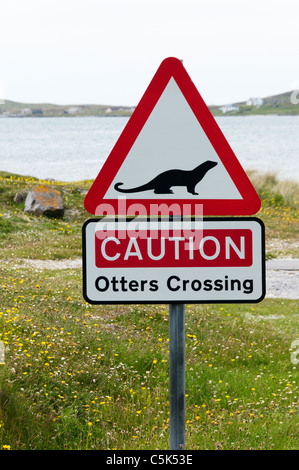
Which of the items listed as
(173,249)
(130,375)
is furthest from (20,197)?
(173,249)

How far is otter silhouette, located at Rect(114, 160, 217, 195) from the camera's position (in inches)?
102

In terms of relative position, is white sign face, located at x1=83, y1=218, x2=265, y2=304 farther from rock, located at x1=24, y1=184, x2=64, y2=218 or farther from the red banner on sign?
rock, located at x1=24, y1=184, x2=64, y2=218

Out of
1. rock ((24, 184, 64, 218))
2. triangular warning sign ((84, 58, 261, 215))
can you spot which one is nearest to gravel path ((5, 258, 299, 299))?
rock ((24, 184, 64, 218))

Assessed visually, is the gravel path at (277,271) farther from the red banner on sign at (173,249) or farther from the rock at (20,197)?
the red banner on sign at (173,249)

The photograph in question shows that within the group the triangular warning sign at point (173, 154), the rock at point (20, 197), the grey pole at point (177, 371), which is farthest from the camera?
the rock at point (20, 197)

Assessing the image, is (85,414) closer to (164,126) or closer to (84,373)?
(84,373)

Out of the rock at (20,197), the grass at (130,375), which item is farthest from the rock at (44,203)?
the grass at (130,375)

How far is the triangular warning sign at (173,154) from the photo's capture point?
2.62m

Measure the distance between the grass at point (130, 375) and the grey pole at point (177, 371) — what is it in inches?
46.2

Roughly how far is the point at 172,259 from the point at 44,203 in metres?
17.0

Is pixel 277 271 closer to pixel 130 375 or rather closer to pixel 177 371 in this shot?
pixel 130 375

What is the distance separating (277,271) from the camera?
1357 cm

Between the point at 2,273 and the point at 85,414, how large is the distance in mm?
5954
